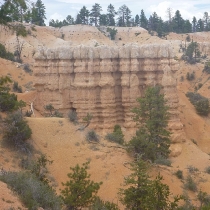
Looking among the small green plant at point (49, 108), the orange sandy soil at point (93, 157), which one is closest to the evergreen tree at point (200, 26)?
the orange sandy soil at point (93, 157)

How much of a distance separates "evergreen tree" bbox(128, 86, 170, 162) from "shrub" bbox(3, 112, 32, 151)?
631 cm

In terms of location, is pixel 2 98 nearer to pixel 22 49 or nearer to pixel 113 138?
pixel 113 138

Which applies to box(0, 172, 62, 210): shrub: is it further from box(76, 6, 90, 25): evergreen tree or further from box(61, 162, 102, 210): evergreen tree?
box(76, 6, 90, 25): evergreen tree

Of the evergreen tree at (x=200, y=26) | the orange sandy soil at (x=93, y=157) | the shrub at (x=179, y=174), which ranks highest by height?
the evergreen tree at (x=200, y=26)

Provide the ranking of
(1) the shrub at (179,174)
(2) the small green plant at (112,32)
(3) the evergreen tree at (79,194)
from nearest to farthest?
(3) the evergreen tree at (79,194) → (1) the shrub at (179,174) → (2) the small green plant at (112,32)

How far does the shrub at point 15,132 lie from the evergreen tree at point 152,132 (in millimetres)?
6310

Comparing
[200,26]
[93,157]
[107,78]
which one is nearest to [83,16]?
[200,26]

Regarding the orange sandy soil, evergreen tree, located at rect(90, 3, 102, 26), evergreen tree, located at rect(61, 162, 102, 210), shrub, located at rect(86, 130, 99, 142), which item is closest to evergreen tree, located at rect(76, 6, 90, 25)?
evergreen tree, located at rect(90, 3, 102, 26)

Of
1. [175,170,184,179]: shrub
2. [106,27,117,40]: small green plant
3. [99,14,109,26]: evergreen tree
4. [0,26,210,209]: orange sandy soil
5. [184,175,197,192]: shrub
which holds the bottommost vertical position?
[184,175,197,192]: shrub

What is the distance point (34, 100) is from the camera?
3077 cm

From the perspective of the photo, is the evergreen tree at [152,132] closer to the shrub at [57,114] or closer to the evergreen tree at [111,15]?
the shrub at [57,114]

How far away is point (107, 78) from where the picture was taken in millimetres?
29453

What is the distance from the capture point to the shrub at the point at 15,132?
19969 mm

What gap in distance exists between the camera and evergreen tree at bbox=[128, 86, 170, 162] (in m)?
21.8
